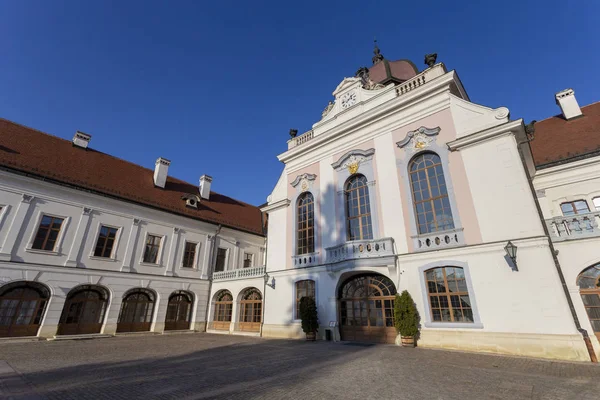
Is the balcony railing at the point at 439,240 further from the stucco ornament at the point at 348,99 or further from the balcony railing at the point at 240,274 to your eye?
the balcony railing at the point at 240,274

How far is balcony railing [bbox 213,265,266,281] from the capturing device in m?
18.0

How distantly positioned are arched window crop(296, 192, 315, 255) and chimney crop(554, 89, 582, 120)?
15.9 meters

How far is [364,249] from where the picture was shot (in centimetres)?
1250

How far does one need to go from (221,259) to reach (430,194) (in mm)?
16562

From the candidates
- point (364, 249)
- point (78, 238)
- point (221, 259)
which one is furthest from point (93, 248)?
point (364, 249)

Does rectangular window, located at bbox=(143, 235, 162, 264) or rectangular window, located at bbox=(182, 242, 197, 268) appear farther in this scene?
rectangular window, located at bbox=(182, 242, 197, 268)

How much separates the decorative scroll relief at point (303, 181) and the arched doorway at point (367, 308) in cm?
599

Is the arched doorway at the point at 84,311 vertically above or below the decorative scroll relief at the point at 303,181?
below

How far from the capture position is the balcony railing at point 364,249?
1212 cm

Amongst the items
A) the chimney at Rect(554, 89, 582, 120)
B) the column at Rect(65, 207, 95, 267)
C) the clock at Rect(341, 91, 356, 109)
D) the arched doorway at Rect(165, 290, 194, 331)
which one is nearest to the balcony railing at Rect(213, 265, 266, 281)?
the arched doorway at Rect(165, 290, 194, 331)

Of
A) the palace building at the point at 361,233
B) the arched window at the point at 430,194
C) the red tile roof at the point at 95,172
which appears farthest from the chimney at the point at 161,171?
the arched window at the point at 430,194

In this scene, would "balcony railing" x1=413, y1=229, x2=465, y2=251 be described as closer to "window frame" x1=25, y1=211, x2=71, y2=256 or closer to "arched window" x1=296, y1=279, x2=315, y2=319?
"arched window" x1=296, y1=279, x2=315, y2=319

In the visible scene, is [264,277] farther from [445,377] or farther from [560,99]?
[560,99]

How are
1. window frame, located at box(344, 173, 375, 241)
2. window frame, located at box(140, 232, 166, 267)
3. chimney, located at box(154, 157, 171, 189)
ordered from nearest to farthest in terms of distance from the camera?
1. window frame, located at box(344, 173, 375, 241)
2. window frame, located at box(140, 232, 166, 267)
3. chimney, located at box(154, 157, 171, 189)
